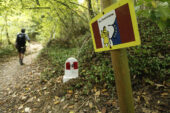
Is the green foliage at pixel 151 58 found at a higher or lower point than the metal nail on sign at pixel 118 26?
lower

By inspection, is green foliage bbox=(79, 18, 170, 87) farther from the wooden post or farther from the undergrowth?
the wooden post

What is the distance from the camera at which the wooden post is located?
96 cm

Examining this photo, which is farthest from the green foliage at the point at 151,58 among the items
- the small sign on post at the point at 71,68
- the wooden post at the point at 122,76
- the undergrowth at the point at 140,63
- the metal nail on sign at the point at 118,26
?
the metal nail on sign at the point at 118,26

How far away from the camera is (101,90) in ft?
8.91

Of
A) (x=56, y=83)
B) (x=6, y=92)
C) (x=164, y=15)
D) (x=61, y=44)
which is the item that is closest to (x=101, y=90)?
(x=56, y=83)

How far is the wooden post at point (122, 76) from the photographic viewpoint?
959 mm

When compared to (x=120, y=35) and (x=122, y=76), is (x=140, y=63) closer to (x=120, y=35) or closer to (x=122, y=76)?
(x=122, y=76)

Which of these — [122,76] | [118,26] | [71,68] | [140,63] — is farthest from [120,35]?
[71,68]

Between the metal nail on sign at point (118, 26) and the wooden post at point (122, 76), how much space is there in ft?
0.24

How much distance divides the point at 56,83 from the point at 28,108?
3.37 feet

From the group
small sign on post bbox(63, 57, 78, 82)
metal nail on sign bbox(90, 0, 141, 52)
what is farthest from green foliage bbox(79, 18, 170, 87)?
metal nail on sign bbox(90, 0, 141, 52)

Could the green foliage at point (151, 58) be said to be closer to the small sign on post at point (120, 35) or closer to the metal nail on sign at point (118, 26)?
the small sign on post at point (120, 35)

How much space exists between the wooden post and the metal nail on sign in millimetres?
74

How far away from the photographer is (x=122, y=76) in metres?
0.98
